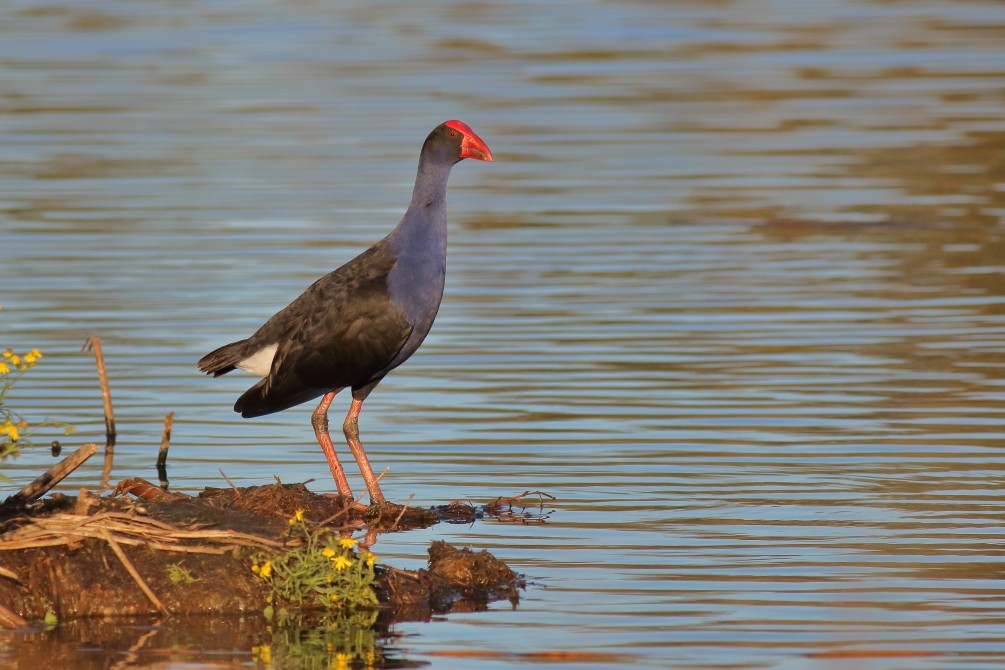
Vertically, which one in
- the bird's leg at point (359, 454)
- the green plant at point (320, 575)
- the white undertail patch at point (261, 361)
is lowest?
the green plant at point (320, 575)

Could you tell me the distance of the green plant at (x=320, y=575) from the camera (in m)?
8.13

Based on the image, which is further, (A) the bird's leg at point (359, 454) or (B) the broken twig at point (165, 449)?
(B) the broken twig at point (165, 449)

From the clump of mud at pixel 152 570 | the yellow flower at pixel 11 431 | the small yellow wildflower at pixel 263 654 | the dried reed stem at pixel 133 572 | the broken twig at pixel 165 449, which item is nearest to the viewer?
the small yellow wildflower at pixel 263 654

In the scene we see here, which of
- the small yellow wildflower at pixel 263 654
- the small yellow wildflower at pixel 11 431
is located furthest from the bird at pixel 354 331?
the small yellow wildflower at pixel 11 431

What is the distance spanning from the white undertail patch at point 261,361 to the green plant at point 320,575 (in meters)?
2.36

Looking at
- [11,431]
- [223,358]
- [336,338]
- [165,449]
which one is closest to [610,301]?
[165,449]

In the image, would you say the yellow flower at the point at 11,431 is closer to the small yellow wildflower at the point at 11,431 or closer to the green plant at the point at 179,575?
the small yellow wildflower at the point at 11,431

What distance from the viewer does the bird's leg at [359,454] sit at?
396 inches

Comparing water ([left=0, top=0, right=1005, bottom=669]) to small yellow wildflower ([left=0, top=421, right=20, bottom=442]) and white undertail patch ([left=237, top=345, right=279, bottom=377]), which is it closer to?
white undertail patch ([left=237, top=345, right=279, bottom=377])

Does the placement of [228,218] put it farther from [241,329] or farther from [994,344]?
[994,344]

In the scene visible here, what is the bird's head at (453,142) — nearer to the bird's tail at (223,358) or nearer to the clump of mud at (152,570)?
the bird's tail at (223,358)

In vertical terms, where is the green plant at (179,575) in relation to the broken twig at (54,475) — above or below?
below

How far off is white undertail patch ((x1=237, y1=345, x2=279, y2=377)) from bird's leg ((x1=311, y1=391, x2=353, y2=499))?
0.34 m

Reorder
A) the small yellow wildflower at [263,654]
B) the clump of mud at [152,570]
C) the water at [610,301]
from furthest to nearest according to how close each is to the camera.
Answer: the water at [610,301], the clump of mud at [152,570], the small yellow wildflower at [263,654]
